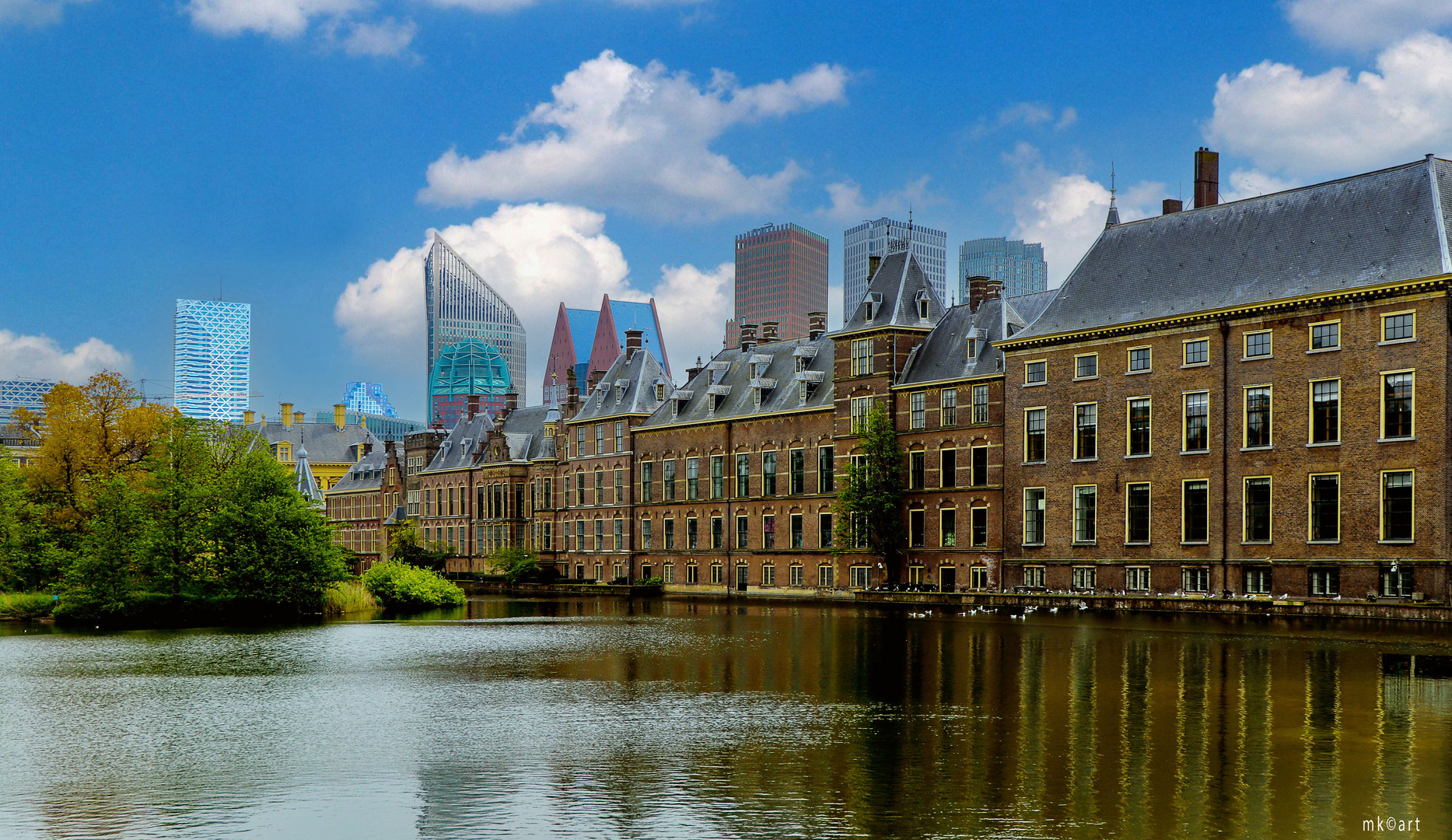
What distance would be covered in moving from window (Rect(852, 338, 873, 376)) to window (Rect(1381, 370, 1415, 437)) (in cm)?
2874

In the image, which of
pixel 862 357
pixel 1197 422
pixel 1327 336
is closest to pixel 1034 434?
pixel 1197 422

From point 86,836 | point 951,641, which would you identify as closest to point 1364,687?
point 951,641

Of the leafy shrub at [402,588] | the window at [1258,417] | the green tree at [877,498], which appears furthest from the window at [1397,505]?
the leafy shrub at [402,588]

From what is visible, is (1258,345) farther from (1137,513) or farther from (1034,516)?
(1034,516)

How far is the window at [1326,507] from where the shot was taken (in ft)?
167

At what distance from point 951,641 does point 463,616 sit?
2662cm

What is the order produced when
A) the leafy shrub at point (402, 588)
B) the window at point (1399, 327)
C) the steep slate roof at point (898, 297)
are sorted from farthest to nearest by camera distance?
1. the steep slate roof at point (898, 297)
2. the leafy shrub at point (402, 588)
3. the window at point (1399, 327)

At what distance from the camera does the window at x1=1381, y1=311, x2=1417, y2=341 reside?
161 ft

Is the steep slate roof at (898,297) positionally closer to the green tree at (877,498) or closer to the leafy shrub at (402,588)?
the green tree at (877,498)

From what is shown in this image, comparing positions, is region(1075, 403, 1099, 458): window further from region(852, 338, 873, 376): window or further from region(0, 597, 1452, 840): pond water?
region(0, 597, 1452, 840): pond water

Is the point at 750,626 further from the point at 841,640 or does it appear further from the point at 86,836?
the point at 86,836

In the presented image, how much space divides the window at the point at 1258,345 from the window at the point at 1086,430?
8.02m

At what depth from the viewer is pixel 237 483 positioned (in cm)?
5875

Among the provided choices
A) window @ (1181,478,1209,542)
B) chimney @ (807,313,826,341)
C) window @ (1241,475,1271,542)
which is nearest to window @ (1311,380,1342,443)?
window @ (1241,475,1271,542)
